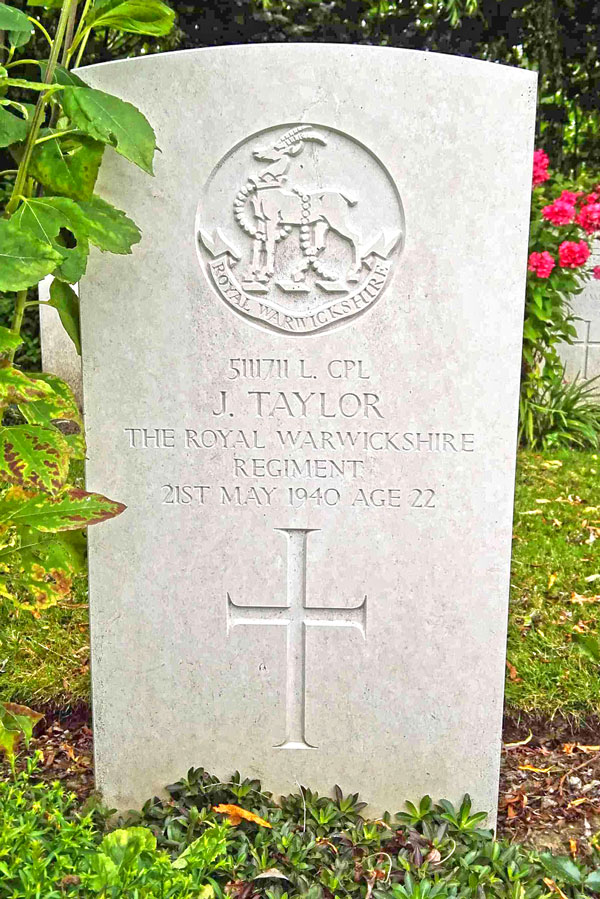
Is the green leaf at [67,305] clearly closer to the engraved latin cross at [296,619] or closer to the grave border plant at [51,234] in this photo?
the grave border plant at [51,234]

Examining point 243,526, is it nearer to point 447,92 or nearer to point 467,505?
point 467,505

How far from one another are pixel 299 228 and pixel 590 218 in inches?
170

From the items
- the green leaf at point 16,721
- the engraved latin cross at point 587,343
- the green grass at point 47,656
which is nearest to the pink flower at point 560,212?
the engraved latin cross at point 587,343

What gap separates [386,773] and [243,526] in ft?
2.67

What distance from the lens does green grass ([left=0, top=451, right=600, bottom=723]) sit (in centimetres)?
287

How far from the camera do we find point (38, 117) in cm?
176

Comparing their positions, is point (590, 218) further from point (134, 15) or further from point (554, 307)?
→ point (134, 15)

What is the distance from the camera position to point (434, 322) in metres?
2.04

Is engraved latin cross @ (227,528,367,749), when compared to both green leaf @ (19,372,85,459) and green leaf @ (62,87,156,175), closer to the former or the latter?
green leaf @ (19,372,85,459)

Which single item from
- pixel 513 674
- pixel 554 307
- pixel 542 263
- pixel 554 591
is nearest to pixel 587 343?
pixel 554 307

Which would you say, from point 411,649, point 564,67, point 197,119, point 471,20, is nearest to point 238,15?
point 471,20

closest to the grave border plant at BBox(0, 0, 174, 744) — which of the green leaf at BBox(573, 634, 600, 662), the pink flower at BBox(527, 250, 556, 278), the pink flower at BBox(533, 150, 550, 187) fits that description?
the green leaf at BBox(573, 634, 600, 662)

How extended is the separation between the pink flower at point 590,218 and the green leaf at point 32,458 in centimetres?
492

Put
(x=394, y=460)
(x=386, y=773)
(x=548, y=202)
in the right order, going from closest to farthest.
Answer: (x=394, y=460)
(x=386, y=773)
(x=548, y=202)
